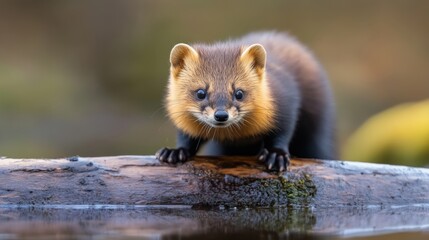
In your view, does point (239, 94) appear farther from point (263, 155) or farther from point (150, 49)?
point (150, 49)

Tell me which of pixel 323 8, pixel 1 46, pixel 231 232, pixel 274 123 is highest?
pixel 323 8

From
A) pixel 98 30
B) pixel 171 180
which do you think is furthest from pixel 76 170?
pixel 98 30

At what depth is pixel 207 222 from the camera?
7.00 metres

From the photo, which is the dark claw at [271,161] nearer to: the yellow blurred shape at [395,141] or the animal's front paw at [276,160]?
the animal's front paw at [276,160]

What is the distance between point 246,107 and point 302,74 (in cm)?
140

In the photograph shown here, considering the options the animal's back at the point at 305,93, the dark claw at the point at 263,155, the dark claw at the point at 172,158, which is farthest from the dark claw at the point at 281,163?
the dark claw at the point at 172,158

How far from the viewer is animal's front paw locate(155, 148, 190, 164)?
800 centimetres

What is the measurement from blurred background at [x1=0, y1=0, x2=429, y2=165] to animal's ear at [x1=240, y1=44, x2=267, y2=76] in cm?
1022

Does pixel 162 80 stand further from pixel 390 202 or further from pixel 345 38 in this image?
pixel 390 202

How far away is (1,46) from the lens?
1983 cm

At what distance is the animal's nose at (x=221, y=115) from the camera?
25.0ft

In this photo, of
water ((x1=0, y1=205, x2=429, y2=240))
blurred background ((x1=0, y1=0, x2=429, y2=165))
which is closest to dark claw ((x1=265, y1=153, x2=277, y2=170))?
water ((x1=0, y1=205, x2=429, y2=240))

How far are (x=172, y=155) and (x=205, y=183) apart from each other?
404 millimetres

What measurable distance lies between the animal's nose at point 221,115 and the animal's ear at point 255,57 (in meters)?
0.76
